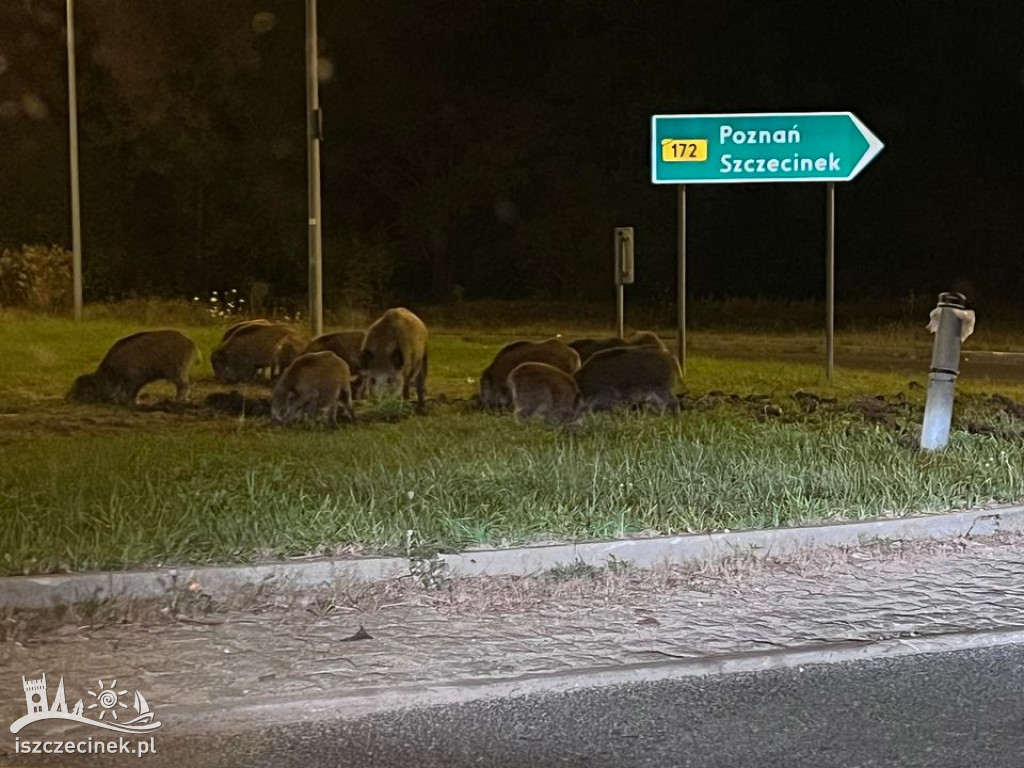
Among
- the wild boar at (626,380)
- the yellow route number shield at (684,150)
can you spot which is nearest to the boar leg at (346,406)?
the wild boar at (626,380)

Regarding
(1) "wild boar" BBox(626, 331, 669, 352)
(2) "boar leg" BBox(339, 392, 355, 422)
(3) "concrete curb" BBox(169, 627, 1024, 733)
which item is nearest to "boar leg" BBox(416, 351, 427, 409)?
(2) "boar leg" BBox(339, 392, 355, 422)

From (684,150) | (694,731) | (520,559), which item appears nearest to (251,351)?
(684,150)

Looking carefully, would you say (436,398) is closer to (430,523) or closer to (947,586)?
(430,523)

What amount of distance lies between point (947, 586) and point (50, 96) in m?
37.5

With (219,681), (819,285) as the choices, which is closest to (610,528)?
(219,681)

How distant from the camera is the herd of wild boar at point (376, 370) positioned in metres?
12.7

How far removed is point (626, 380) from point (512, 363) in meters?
1.40

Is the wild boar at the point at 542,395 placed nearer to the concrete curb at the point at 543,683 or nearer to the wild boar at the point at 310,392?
the wild boar at the point at 310,392

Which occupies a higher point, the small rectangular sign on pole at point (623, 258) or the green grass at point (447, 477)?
the small rectangular sign on pole at point (623, 258)

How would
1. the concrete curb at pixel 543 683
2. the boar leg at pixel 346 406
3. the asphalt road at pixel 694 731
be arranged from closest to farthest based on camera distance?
the asphalt road at pixel 694 731, the concrete curb at pixel 543 683, the boar leg at pixel 346 406

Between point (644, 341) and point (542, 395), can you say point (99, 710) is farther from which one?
point (644, 341)

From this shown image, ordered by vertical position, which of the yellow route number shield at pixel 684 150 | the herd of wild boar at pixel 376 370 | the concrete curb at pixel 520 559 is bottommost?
the concrete curb at pixel 520 559

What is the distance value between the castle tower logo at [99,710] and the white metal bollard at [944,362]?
257 inches

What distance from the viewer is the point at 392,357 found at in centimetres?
1464
